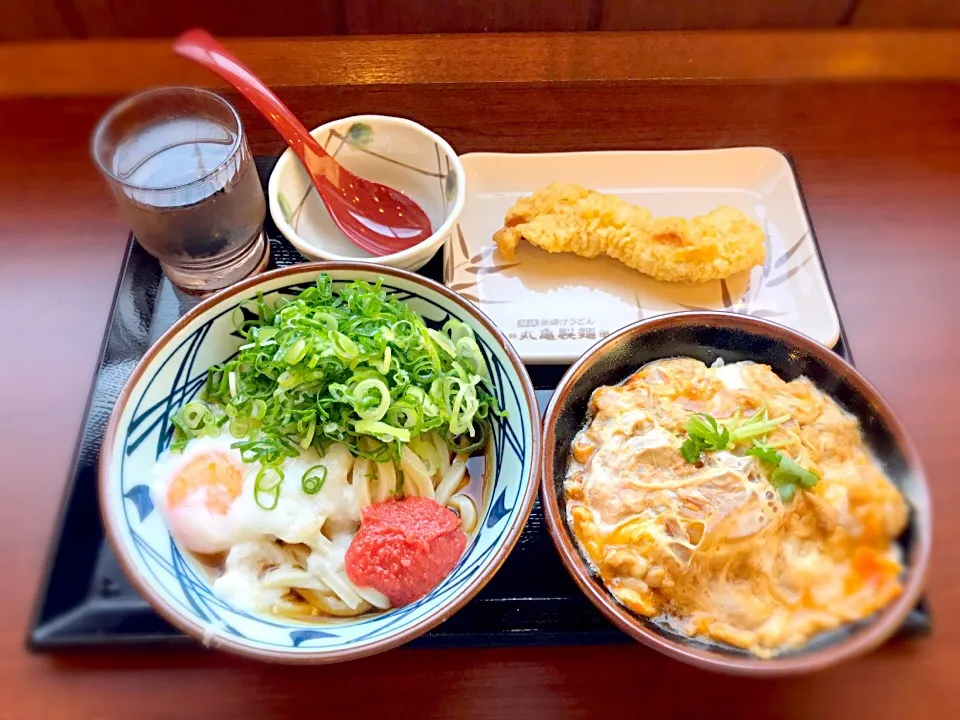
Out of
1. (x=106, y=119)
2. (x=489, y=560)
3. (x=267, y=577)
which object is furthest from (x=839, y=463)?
(x=106, y=119)

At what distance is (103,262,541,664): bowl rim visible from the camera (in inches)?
38.1

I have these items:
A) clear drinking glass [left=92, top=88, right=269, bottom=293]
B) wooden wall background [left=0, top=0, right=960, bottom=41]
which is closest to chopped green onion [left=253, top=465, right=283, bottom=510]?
clear drinking glass [left=92, top=88, right=269, bottom=293]

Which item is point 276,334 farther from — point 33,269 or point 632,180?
point 632,180

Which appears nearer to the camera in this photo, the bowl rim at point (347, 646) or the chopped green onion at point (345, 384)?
the bowl rim at point (347, 646)

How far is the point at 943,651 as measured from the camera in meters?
1.12

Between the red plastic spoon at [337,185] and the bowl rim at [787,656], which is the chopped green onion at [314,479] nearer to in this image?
the bowl rim at [787,656]

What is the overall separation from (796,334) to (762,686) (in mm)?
592

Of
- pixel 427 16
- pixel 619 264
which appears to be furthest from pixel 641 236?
pixel 427 16

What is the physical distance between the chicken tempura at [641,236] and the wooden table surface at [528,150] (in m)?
0.25

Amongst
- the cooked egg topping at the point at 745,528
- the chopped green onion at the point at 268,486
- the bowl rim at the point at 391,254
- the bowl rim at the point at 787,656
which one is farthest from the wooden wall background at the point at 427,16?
the chopped green onion at the point at 268,486

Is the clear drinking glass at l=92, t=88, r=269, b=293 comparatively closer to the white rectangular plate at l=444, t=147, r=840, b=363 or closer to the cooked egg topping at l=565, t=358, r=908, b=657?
the white rectangular plate at l=444, t=147, r=840, b=363

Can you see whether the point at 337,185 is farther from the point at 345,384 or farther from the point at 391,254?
the point at 345,384

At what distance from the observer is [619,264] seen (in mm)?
1654

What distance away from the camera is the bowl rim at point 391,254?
57.7 inches
